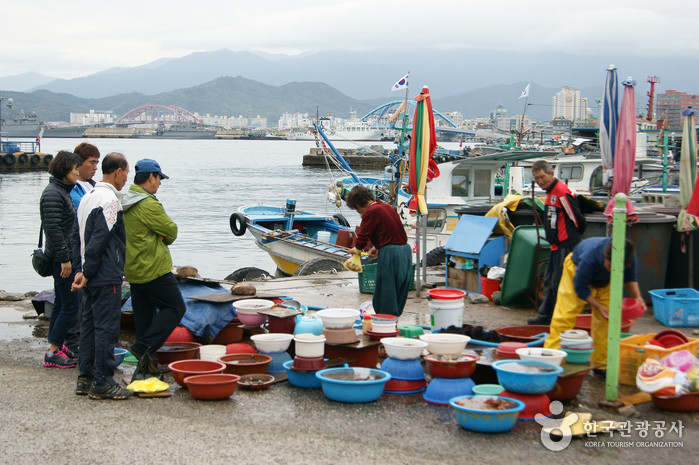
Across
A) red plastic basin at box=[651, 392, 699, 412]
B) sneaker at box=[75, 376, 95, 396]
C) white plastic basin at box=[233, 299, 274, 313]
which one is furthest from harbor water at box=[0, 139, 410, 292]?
red plastic basin at box=[651, 392, 699, 412]

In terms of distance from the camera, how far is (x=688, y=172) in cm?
698

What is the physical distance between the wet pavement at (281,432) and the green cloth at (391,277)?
1.51 m

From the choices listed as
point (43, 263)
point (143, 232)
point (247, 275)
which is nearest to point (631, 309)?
point (143, 232)

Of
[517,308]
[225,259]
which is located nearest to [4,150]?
[225,259]

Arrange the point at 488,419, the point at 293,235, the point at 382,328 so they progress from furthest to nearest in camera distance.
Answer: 1. the point at 293,235
2. the point at 382,328
3. the point at 488,419

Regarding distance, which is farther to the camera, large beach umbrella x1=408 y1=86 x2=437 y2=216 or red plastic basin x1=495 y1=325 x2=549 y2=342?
large beach umbrella x1=408 y1=86 x2=437 y2=216

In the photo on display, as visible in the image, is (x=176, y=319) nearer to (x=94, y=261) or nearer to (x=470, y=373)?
(x=94, y=261)

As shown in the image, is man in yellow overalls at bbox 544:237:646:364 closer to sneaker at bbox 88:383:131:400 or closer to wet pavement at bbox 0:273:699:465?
wet pavement at bbox 0:273:699:465

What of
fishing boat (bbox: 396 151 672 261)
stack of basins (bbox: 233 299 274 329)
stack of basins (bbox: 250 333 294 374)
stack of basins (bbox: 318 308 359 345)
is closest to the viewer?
stack of basins (bbox: 318 308 359 345)

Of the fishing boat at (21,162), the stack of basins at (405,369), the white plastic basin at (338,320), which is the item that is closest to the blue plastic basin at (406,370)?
the stack of basins at (405,369)

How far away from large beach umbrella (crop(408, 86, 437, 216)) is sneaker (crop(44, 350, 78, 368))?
15.0ft

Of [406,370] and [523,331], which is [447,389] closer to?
[406,370]

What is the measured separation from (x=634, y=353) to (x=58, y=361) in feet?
15.6

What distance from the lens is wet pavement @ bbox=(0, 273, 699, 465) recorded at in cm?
440
